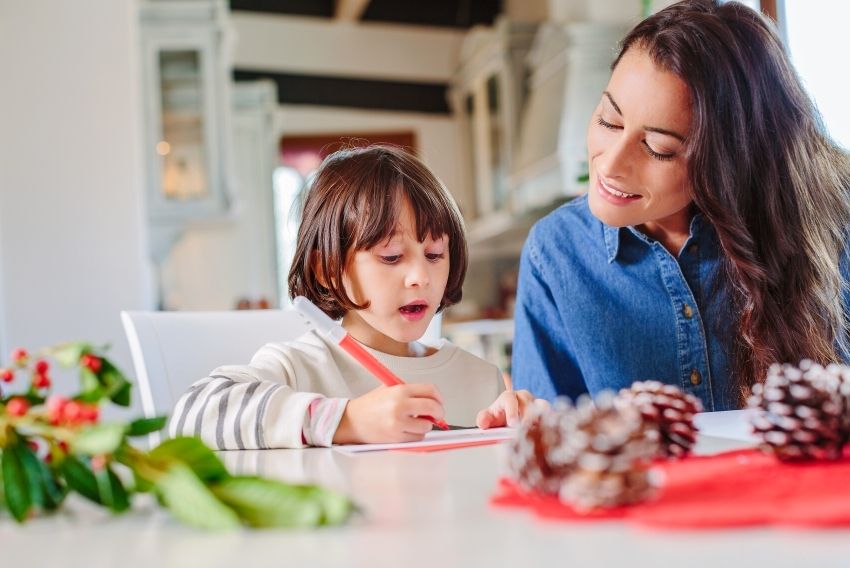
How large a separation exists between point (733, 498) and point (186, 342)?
85 centimetres

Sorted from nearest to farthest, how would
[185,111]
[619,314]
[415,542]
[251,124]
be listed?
[415,542], [619,314], [185,111], [251,124]

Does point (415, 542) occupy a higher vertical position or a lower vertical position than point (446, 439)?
higher

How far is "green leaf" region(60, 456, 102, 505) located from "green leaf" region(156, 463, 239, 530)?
0.18 feet

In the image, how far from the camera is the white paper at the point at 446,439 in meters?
0.81

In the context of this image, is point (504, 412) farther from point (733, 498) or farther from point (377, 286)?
point (733, 498)

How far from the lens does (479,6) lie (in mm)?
7762

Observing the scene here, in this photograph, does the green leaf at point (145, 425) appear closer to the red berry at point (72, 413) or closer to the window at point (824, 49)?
the red berry at point (72, 413)

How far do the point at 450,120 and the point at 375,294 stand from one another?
6875 mm

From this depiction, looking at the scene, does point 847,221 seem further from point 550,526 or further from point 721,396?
point 550,526

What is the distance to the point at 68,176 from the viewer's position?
126 inches

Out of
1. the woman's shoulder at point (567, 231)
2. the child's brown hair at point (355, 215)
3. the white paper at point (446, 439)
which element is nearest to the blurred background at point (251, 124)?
the child's brown hair at point (355, 215)

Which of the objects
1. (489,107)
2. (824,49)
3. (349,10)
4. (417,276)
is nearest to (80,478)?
(417,276)

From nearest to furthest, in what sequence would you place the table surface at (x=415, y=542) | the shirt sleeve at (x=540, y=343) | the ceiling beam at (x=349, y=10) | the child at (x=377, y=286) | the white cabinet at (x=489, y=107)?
the table surface at (x=415, y=542) → the child at (x=377, y=286) → the shirt sleeve at (x=540, y=343) → the white cabinet at (x=489, y=107) → the ceiling beam at (x=349, y=10)

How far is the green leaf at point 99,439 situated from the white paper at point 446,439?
0.35 metres
